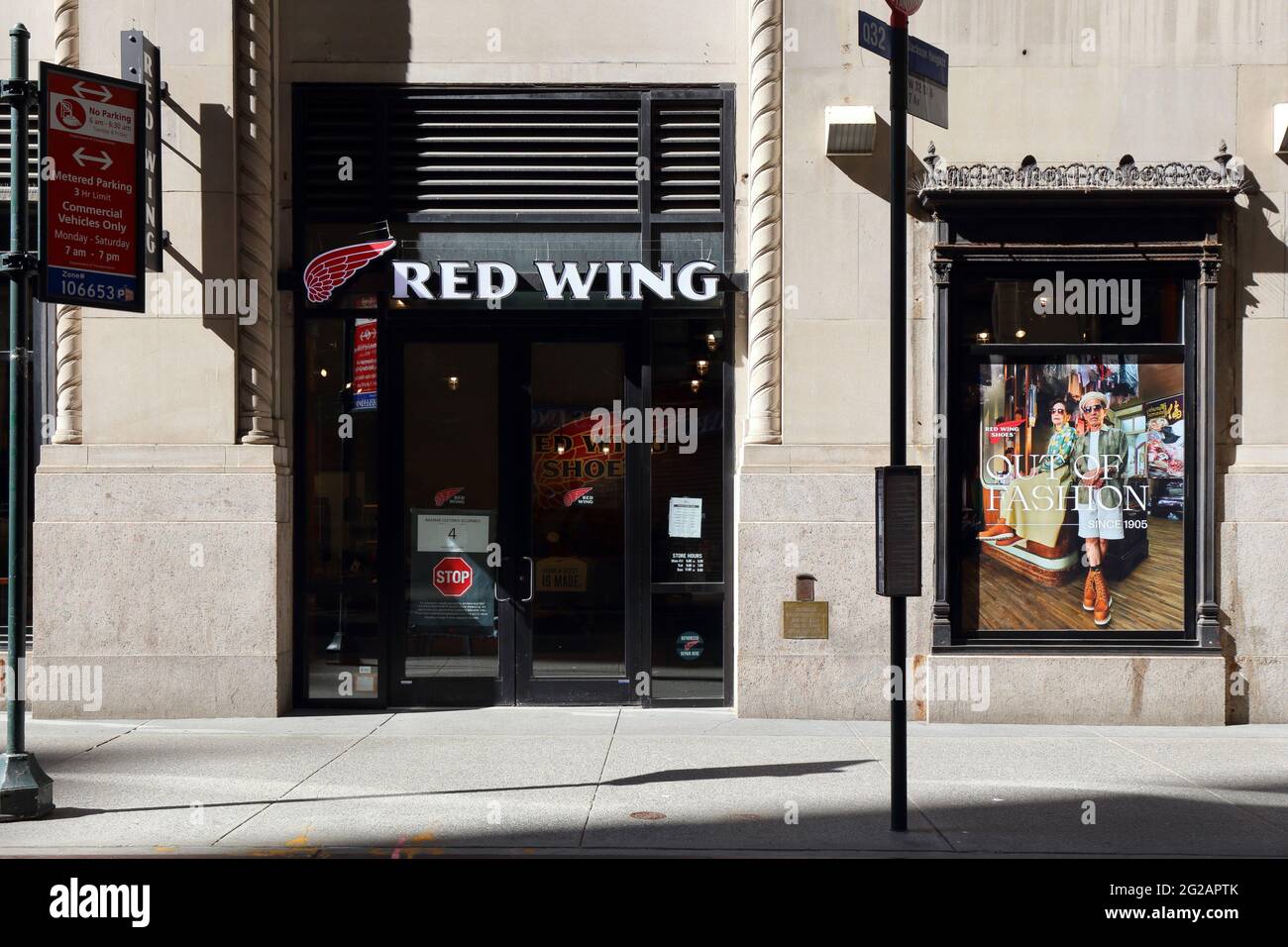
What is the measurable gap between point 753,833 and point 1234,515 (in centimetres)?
595

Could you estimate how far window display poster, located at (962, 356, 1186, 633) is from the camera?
10.6m

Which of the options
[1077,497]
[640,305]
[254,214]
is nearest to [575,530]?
[640,305]

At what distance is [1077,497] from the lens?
1060 cm

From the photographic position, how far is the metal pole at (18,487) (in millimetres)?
7223

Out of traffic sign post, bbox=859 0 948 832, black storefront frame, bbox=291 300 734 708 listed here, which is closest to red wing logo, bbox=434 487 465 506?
black storefront frame, bbox=291 300 734 708

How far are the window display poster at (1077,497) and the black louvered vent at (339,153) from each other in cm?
597

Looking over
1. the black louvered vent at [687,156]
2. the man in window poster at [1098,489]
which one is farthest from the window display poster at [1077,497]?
the black louvered vent at [687,156]

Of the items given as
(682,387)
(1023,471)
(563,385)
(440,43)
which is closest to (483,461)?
(563,385)

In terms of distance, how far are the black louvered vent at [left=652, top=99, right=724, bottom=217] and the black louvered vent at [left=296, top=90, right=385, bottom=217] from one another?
2641 mm

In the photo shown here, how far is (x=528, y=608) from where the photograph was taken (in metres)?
11.0

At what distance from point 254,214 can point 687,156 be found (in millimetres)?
3951

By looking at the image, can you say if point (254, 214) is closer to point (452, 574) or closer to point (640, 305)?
point (640, 305)

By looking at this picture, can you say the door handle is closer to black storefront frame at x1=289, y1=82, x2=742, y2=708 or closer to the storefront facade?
the storefront facade

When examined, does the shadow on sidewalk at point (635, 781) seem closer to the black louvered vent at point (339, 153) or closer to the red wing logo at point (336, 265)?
the red wing logo at point (336, 265)
